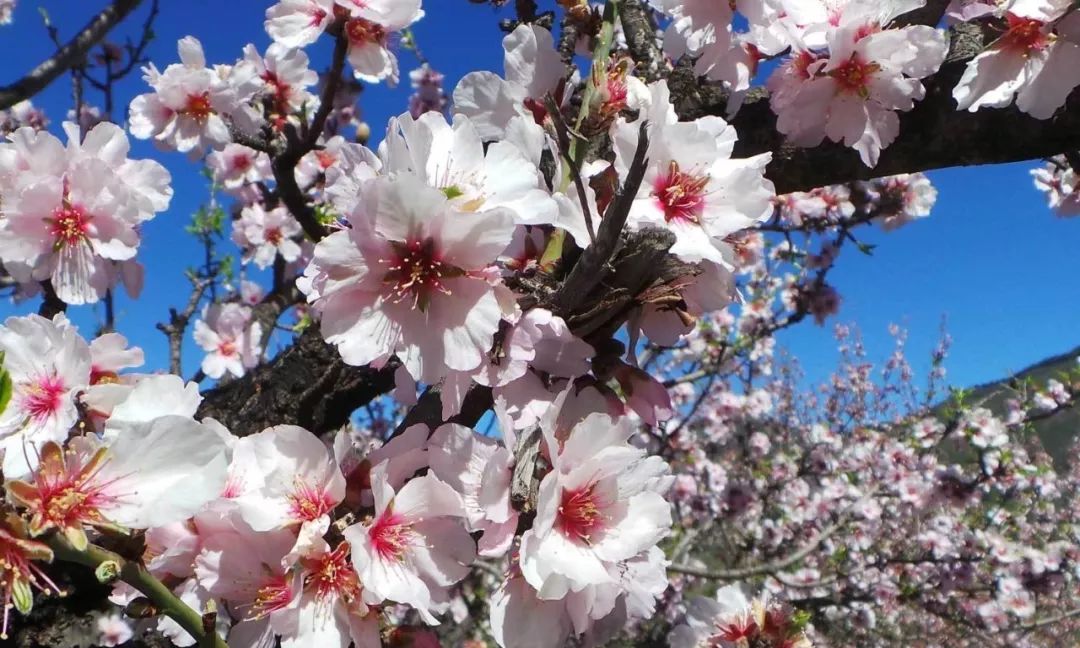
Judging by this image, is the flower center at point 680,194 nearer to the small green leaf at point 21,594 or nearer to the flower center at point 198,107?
the small green leaf at point 21,594

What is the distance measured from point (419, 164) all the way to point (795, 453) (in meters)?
8.38

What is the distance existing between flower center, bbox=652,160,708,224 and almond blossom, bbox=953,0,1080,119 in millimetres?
679

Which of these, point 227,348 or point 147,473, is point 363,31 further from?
point 227,348

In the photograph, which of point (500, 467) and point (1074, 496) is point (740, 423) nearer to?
point (1074, 496)

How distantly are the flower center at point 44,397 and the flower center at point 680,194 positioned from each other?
3.14 feet

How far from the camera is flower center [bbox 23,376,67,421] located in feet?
3.22

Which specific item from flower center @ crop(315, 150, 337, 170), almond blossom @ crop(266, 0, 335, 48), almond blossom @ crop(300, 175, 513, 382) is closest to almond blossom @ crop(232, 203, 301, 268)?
flower center @ crop(315, 150, 337, 170)

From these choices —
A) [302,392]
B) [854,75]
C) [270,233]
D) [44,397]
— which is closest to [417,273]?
[44,397]

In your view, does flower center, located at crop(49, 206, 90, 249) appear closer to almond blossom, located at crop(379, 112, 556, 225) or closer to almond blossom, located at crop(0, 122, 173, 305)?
almond blossom, located at crop(0, 122, 173, 305)

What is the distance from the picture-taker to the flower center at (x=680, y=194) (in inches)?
41.1

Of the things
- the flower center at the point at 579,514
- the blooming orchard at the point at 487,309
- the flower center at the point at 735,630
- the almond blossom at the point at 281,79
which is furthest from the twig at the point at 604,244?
the almond blossom at the point at 281,79

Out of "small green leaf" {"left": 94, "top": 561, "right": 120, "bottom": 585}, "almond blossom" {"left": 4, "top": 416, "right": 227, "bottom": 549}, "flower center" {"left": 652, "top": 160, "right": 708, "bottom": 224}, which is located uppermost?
"flower center" {"left": 652, "top": 160, "right": 708, "bottom": 224}

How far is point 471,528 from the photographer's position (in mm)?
916

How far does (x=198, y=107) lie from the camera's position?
242cm
